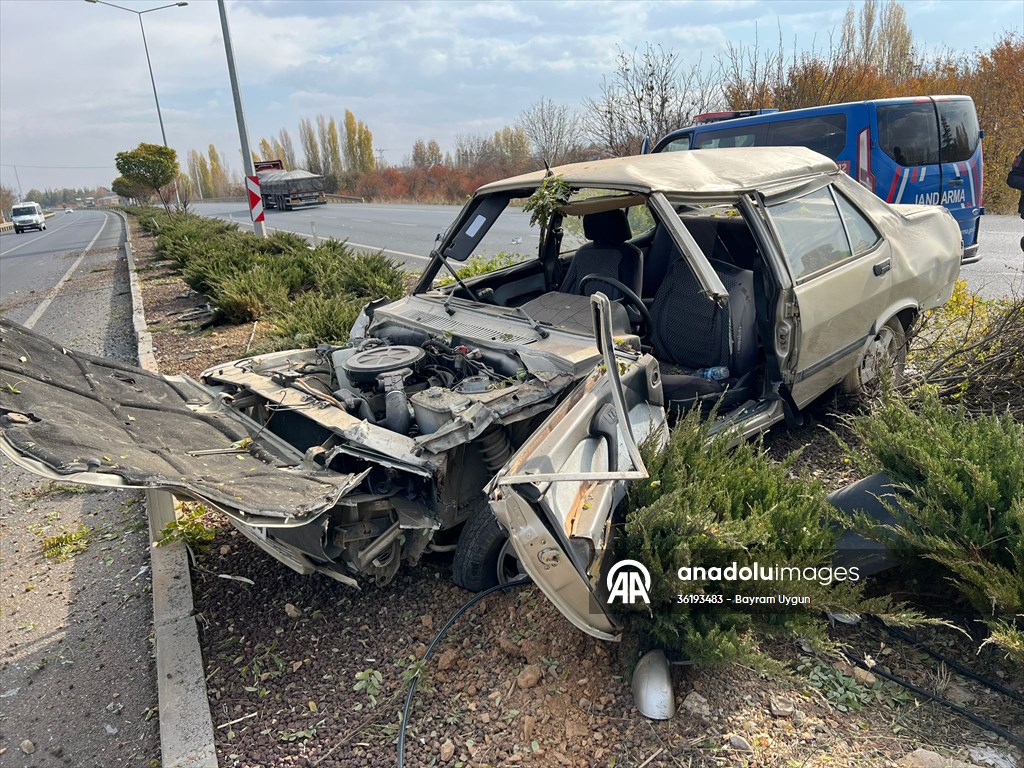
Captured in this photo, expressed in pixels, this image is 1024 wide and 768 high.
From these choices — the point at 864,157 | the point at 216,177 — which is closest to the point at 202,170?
the point at 216,177

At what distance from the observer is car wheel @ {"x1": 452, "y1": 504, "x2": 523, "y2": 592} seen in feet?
9.57

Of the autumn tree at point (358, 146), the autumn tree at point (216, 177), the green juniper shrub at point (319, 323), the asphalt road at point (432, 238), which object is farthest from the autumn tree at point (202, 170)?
the green juniper shrub at point (319, 323)

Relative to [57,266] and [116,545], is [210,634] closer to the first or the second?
[116,545]

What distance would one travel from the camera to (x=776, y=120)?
8.91m

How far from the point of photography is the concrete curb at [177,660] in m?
2.43

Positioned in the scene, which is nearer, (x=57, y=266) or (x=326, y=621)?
(x=326, y=621)

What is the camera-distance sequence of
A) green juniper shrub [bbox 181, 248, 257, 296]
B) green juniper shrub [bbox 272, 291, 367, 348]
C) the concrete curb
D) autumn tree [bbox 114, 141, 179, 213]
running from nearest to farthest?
the concrete curb
green juniper shrub [bbox 272, 291, 367, 348]
green juniper shrub [bbox 181, 248, 257, 296]
autumn tree [bbox 114, 141, 179, 213]

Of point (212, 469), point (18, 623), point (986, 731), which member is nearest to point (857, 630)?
point (986, 731)

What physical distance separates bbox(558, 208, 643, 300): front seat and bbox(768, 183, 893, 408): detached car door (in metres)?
0.88

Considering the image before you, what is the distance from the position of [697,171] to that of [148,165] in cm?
2829

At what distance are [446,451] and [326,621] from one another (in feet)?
3.51

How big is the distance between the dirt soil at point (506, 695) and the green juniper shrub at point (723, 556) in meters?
0.19

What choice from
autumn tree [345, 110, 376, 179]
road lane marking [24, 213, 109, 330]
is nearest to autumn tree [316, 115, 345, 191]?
autumn tree [345, 110, 376, 179]

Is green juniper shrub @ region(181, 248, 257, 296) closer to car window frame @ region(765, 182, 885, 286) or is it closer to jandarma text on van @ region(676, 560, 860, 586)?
car window frame @ region(765, 182, 885, 286)
